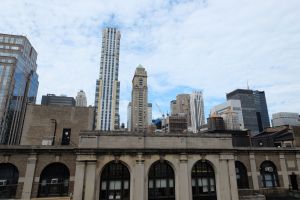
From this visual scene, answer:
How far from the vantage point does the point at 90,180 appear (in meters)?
22.4

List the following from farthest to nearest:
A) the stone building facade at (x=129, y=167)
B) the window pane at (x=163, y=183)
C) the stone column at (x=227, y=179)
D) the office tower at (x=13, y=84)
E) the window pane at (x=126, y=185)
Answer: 1. the office tower at (x=13, y=84)
2. the stone column at (x=227, y=179)
3. the window pane at (x=163, y=183)
4. the window pane at (x=126, y=185)
5. the stone building facade at (x=129, y=167)

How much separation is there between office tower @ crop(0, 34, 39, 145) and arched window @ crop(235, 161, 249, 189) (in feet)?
369

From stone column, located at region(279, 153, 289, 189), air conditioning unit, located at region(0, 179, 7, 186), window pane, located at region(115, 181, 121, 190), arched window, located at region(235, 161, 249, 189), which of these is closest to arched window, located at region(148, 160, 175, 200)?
window pane, located at region(115, 181, 121, 190)

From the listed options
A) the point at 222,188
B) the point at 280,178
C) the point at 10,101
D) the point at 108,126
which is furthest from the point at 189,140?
the point at 108,126

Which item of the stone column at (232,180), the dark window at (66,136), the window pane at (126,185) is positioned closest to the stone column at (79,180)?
the window pane at (126,185)

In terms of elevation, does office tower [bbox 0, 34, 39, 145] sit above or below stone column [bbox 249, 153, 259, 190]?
above

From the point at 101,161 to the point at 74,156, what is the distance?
3375 mm

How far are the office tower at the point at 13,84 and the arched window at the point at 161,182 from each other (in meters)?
109

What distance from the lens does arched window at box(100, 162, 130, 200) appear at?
2327 centimetres

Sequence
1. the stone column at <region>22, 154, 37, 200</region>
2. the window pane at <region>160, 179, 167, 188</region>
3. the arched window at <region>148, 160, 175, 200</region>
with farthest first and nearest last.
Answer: the window pane at <region>160, 179, 167, 188</region> → the arched window at <region>148, 160, 175, 200</region> → the stone column at <region>22, 154, 37, 200</region>

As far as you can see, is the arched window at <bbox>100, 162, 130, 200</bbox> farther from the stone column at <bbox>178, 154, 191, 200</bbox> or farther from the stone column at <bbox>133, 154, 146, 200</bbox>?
the stone column at <bbox>178, 154, 191, 200</bbox>

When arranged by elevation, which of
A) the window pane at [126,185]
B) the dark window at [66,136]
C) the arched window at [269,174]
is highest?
the dark window at [66,136]

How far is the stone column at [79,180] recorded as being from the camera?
2167 centimetres

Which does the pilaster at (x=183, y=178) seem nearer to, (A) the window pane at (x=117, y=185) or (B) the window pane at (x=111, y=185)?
(A) the window pane at (x=117, y=185)
